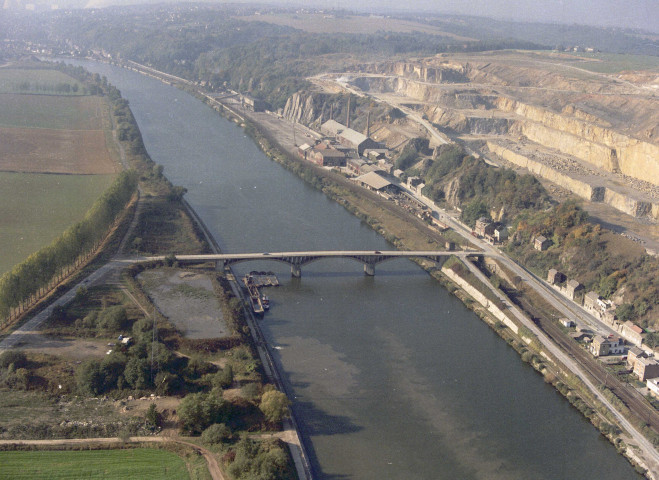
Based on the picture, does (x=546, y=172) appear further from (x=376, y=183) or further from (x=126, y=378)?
(x=126, y=378)

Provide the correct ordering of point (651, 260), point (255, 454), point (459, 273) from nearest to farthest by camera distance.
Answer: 1. point (255, 454)
2. point (651, 260)
3. point (459, 273)

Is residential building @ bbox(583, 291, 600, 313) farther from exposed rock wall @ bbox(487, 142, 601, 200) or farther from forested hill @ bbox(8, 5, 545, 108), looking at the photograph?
forested hill @ bbox(8, 5, 545, 108)

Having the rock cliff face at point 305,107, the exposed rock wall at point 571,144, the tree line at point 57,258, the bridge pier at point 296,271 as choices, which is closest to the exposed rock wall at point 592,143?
the exposed rock wall at point 571,144

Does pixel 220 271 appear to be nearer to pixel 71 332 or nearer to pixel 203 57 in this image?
pixel 71 332

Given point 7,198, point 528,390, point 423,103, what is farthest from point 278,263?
point 423,103

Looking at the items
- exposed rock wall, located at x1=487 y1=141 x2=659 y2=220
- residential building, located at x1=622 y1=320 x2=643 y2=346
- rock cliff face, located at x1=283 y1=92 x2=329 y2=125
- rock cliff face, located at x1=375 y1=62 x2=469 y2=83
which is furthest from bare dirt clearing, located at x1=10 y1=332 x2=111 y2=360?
rock cliff face, located at x1=375 y1=62 x2=469 y2=83

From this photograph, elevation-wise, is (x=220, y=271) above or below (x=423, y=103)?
below
